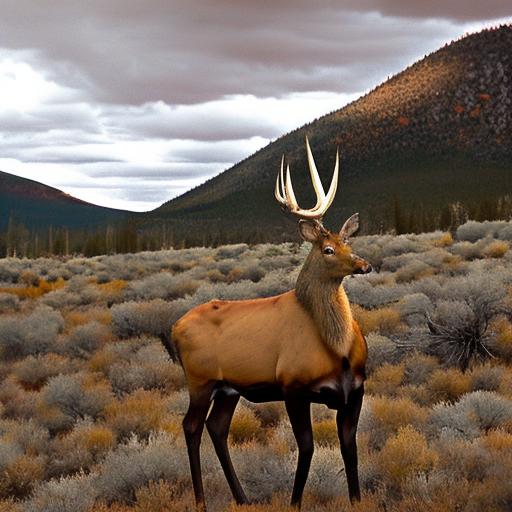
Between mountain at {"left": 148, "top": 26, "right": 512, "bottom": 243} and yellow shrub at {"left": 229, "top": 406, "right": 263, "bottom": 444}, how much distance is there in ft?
360

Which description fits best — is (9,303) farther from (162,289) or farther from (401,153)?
(401,153)

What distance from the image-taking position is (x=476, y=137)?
165m

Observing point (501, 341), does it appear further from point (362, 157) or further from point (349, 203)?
point (362, 157)

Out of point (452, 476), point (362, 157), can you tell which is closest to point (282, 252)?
point (452, 476)

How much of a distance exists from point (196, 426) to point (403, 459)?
213 centimetres

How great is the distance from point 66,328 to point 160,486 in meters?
9.90

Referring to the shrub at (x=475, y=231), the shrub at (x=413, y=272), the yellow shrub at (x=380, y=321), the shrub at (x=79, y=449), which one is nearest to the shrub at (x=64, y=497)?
the shrub at (x=79, y=449)

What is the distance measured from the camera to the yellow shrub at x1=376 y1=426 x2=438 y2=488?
22.0 ft

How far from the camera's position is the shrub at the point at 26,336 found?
14062mm

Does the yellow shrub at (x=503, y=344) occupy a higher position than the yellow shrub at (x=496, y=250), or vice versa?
the yellow shrub at (x=496, y=250)

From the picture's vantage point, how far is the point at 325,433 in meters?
8.09

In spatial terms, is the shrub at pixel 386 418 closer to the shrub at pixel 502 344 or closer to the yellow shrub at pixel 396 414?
the yellow shrub at pixel 396 414

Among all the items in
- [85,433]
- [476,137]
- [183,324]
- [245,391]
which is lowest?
[85,433]

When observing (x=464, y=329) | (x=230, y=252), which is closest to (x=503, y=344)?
(x=464, y=329)
